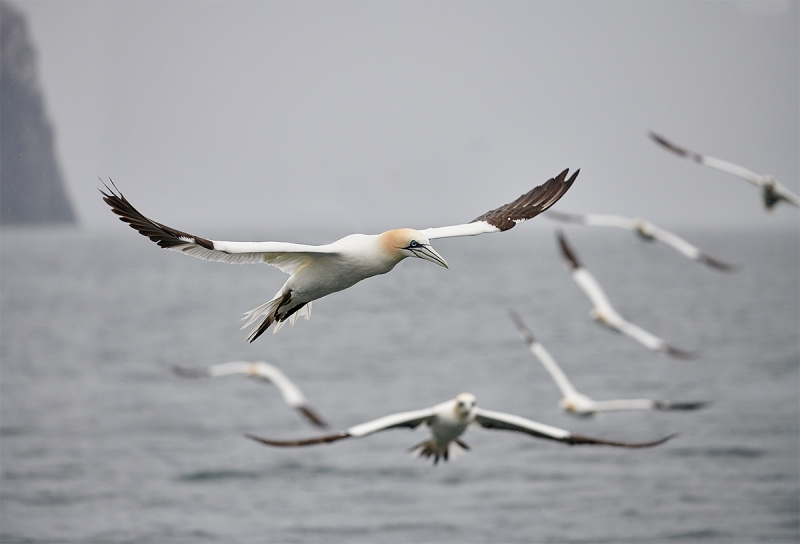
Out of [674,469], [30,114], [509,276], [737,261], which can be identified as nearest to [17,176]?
[30,114]

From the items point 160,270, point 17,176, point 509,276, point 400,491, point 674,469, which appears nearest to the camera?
point 400,491

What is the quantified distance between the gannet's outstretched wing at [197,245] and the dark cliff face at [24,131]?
15081 centimetres

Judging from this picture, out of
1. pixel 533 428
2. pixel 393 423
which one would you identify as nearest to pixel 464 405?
pixel 533 428

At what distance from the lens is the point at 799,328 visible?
70.6 metres

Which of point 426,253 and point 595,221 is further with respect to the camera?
point 595,221

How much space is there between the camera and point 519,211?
13445 mm

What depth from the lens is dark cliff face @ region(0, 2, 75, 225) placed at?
157 m

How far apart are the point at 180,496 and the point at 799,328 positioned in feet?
158

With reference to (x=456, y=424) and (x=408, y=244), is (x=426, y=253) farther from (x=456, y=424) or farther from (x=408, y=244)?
(x=456, y=424)

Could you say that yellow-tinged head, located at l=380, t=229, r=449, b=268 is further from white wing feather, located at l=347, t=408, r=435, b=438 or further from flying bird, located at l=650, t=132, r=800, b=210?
flying bird, located at l=650, t=132, r=800, b=210

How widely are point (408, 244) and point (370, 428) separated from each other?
15.3 feet

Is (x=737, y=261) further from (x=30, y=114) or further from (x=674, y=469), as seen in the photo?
(x=674, y=469)

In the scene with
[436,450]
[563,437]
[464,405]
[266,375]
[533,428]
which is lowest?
[436,450]

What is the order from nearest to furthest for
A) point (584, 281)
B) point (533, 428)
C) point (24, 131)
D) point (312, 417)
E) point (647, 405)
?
point (533, 428), point (647, 405), point (312, 417), point (584, 281), point (24, 131)
